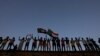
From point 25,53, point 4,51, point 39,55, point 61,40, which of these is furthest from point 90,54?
point 4,51

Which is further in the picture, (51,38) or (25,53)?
(51,38)

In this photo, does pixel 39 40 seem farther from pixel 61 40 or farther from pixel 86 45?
pixel 86 45

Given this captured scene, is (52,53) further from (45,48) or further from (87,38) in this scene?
(87,38)

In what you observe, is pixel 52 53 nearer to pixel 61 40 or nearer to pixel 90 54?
pixel 61 40

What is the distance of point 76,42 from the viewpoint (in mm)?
35594

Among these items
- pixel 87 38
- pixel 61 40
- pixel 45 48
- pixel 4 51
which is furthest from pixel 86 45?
pixel 4 51

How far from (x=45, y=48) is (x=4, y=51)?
6145 millimetres

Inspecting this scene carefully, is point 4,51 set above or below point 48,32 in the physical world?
below

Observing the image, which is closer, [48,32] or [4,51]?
[4,51]

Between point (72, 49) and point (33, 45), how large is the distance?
5.96 meters

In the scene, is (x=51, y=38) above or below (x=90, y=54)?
above

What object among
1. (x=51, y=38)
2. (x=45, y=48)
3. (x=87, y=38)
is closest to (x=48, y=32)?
(x=51, y=38)

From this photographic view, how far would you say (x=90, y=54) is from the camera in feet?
113

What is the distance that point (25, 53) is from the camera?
34.4 metres
